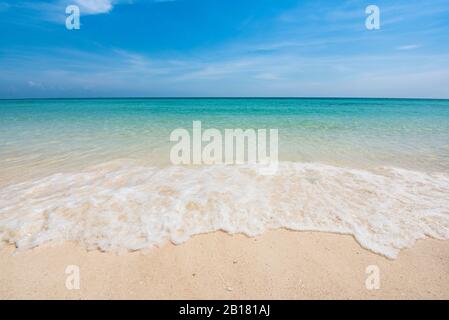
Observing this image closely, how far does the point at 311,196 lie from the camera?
4.32 meters

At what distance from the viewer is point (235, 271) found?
8.56 feet

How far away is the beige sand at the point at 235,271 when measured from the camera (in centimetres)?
235

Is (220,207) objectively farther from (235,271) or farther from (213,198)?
(235,271)

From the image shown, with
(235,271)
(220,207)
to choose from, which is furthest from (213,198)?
(235,271)

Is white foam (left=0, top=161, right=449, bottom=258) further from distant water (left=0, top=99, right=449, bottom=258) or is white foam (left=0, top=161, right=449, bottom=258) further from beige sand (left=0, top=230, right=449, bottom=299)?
beige sand (left=0, top=230, right=449, bottom=299)

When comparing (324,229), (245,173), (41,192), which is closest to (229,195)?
(245,173)

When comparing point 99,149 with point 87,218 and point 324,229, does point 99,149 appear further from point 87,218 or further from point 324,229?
point 324,229

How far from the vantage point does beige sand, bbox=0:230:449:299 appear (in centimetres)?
235

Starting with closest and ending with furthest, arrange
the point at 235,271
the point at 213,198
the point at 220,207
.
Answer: the point at 235,271
the point at 220,207
the point at 213,198

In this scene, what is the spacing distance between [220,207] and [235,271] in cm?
143

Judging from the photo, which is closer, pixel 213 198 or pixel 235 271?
pixel 235 271

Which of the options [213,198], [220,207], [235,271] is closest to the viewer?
[235,271]

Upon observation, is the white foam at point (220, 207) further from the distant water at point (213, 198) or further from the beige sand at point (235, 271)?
the beige sand at point (235, 271)

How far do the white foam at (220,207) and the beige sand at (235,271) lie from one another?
0.22 meters
